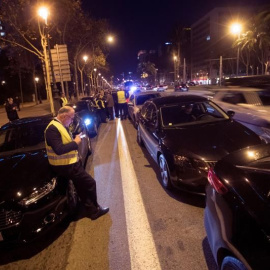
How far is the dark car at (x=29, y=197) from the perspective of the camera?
11.0ft

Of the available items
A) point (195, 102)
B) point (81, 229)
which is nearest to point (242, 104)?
point (195, 102)

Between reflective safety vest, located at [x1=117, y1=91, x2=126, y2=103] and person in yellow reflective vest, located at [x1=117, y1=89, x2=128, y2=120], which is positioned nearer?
reflective safety vest, located at [x1=117, y1=91, x2=126, y2=103]

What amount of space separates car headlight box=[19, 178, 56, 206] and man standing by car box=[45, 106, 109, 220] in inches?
10.0

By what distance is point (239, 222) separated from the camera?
2.08m

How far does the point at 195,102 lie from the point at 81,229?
3757mm

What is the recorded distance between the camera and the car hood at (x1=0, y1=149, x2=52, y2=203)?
11.5ft

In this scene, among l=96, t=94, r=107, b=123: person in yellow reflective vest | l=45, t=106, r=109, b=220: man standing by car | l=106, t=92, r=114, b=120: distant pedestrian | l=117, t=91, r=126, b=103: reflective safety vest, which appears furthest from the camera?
l=117, t=91, r=126, b=103: reflective safety vest

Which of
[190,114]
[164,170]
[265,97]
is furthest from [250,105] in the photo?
[164,170]

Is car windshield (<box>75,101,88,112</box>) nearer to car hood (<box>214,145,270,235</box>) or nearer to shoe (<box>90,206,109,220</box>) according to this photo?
shoe (<box>90,206,109,220</box>)

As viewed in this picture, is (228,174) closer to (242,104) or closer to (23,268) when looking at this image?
(23,268)

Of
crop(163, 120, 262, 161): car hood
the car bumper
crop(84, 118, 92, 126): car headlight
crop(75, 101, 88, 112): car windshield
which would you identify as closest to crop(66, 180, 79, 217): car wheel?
the car bumper

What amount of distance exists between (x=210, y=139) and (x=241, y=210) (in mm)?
2719

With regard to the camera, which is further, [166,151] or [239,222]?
[166,151]

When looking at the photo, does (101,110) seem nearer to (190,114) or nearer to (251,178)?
(190,114)
